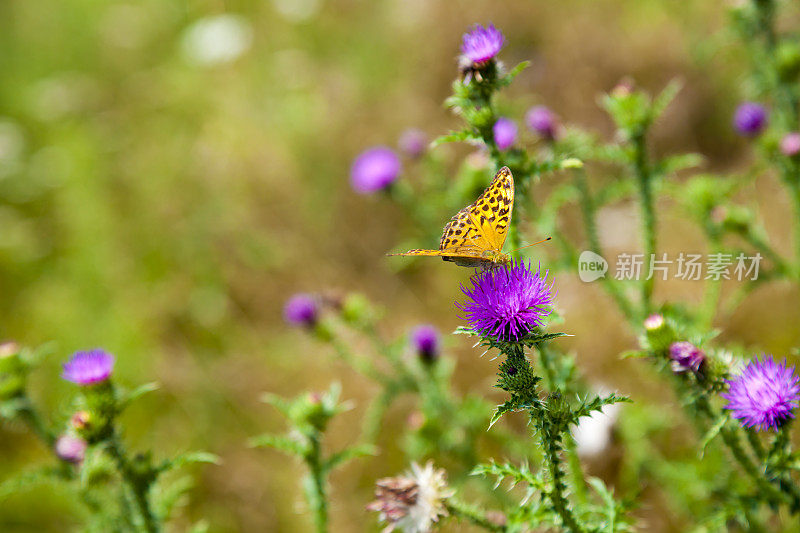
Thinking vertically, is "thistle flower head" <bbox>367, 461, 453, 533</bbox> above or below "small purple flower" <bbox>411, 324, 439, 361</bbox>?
below

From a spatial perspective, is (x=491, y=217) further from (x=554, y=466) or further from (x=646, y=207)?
(x=646, y=207)

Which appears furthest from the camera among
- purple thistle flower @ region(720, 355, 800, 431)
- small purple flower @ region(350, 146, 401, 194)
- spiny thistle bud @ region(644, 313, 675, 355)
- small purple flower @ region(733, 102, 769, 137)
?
small purple flower @ region(350, 146, 401, 194)

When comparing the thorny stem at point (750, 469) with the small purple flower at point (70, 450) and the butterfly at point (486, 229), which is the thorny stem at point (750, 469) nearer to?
the butterfly at point (486, 229)

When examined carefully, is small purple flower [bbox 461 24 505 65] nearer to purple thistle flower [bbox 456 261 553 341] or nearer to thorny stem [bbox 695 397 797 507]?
purple thistle flower [bbox 456 261 553 341]

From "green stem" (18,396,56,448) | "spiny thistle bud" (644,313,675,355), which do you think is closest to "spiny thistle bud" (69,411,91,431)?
"green stem" (18,396,56,448)

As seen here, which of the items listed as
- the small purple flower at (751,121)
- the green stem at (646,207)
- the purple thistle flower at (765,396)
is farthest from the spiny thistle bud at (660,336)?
the small purple flower at (751,121)
